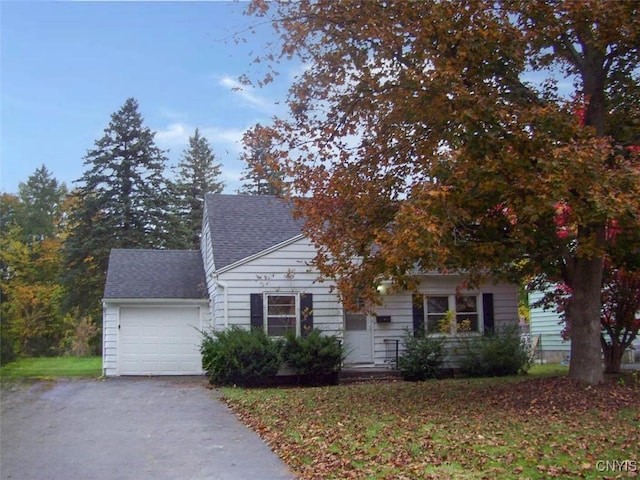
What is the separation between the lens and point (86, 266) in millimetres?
31391

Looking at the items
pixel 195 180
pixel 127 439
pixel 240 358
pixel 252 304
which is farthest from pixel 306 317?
pixel 195 180

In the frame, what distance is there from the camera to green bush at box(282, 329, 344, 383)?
1504 centimetres

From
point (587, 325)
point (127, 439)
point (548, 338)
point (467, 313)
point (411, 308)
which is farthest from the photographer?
point (548, 338)

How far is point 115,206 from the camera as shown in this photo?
31.8m

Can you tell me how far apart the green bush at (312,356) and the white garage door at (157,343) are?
359 centimetres

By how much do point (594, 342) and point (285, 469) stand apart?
608cm

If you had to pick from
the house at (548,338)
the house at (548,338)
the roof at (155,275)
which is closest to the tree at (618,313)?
the house at (548,338)

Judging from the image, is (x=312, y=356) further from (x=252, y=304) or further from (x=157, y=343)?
(x=157, y=343)

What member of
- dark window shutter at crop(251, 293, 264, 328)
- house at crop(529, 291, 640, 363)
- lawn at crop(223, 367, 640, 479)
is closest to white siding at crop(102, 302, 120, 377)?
dark window shutter at crop(251, 293, 264, 328)

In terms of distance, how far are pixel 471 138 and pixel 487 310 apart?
8.97 metres

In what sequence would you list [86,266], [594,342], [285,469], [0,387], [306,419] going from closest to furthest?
[285,469] < [306,419] < [594,342] < [0,387] < [86,266]

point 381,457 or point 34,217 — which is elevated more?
point 34,217

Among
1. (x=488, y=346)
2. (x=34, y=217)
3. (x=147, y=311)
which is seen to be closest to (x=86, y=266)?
(x=34, y=217)

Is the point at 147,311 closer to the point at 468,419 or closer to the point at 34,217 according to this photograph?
the point at 468,419
